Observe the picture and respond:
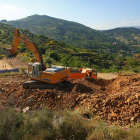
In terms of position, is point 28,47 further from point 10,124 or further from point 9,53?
point 10,124

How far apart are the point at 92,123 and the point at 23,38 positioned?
8.08 m

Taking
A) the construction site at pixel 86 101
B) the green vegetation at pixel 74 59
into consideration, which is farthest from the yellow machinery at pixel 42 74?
the green vegetation at pixel 74 59

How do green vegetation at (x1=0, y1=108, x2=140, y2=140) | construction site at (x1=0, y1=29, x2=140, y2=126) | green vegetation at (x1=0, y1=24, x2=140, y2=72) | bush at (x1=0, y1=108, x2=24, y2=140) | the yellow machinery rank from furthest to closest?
green vegetation at (x1=0, y1=24, x2=140, y2=72)
the yellow machinery
construction site at (x1=0, y1=29, x2=140, y2=126)
bush at (x1=0, y1=108, x2=24, y2=140)
green vegetation at (x1=0, y1=108, x2=140, y2=140)

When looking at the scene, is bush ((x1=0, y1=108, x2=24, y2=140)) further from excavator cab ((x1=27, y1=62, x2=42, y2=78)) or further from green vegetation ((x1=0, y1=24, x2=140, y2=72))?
green vegetation ((x1=0, y1=24, x2=140, y2=72))

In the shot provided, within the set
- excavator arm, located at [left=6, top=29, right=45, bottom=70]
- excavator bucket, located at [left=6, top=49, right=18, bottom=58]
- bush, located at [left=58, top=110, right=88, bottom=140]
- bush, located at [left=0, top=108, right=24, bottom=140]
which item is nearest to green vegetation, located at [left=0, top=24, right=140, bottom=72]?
excavator arm, located at [left=6, top=29, right=45, bottom=70]

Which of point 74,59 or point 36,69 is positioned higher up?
point 36,69

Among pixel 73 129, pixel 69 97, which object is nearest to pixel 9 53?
pixel 69 97

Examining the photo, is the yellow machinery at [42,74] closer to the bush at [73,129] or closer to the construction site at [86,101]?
the construction site at [86,101]

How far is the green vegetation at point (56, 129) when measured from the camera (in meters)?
4.59

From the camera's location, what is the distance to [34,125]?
5.01m

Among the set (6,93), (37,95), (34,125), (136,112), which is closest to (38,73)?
(37,95)

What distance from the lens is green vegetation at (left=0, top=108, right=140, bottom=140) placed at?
4.59 m

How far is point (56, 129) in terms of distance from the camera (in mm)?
4973

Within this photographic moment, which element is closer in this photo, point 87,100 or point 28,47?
point 87,100
